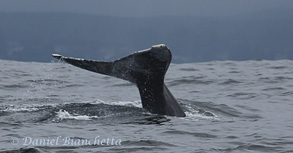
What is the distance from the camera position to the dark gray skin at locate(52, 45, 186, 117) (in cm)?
905

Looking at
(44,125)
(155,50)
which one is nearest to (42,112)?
(44,125)

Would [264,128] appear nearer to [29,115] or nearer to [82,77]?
[29,115]

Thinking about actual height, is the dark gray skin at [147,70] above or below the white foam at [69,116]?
above

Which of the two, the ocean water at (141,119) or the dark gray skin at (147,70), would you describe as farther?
the dark gray skin at (147,70)

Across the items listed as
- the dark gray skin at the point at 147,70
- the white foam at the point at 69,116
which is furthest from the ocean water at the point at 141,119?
the dark gray skin at the point at 147,70

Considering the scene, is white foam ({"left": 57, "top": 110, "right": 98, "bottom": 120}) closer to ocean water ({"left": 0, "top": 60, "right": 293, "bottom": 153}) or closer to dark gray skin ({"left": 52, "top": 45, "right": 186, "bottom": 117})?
ocean water ({"left": 0, "top": 60, "right": 293, "bottom": 153})

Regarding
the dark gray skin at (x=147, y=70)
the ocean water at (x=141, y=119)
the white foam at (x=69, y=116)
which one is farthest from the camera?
the white foam at (x=69, y=116)

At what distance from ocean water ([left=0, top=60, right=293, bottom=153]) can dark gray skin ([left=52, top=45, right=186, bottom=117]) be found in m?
0.27

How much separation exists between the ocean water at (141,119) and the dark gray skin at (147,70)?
273 mm

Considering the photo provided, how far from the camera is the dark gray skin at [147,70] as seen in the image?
9.05 m

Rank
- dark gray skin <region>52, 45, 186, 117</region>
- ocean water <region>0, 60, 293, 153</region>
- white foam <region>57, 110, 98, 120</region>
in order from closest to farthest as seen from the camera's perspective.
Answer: ocean water <region>0, 60, 293, 153</region>, dark gray skin <region>52, 45, 186, 117</region>, white foam <region>57, 110, 98, 120</region>

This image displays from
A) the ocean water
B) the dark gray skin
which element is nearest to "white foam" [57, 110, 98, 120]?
the ocean water

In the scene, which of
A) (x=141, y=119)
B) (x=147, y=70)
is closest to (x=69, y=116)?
Answer: (x=141, y=119)

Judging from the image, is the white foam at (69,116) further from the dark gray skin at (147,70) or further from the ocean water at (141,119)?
the dark gray skin at (147,70)
